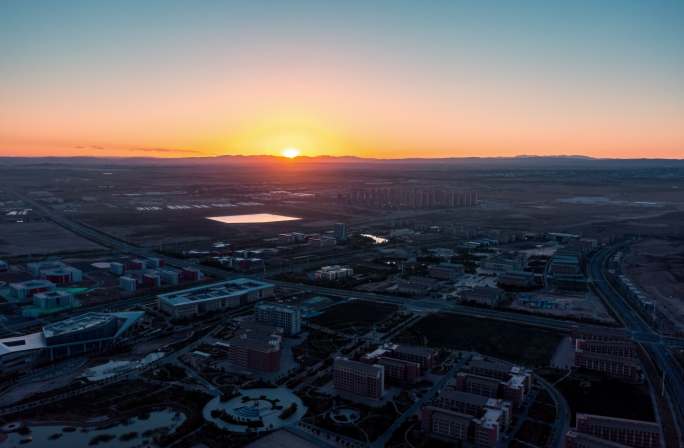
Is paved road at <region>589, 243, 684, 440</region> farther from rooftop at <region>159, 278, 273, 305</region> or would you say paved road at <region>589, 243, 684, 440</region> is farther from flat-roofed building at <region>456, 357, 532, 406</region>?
rooftop at <region>159, 278, 273, 305</region>

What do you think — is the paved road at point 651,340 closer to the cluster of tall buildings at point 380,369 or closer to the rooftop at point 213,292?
the cluster of tall buildings at point 380,369

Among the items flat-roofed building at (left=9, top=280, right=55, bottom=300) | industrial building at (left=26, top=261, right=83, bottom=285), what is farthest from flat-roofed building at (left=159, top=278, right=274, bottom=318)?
industrial building at (left=26, top=261, right=83, bottom=285)

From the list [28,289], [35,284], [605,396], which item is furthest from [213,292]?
[605,396]

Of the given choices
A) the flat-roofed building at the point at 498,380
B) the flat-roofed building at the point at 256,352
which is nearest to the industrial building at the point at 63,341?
the flat-roofed building at the point at 256,352

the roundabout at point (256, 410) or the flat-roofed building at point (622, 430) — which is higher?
the flat-roofed building at point (622, 430)

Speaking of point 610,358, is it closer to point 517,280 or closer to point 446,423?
point 446,423
